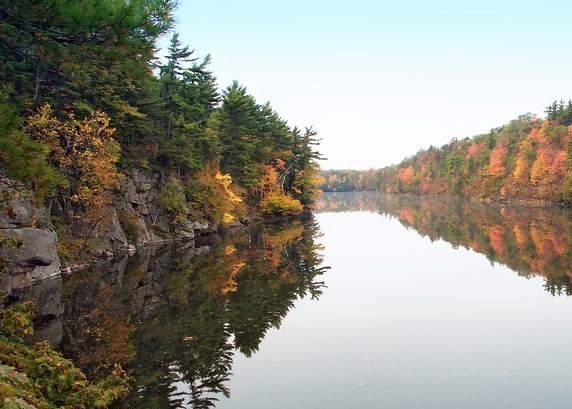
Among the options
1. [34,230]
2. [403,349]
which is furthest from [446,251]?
[34,230]

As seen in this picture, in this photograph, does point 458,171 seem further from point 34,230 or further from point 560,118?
point 34,230

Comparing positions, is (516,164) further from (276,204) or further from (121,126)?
(121,126)

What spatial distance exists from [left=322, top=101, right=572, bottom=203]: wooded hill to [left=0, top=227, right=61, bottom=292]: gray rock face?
3327 inches

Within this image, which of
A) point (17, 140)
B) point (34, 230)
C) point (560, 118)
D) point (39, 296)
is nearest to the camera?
point (17, 140)

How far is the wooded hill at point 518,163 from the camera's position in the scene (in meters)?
93.7

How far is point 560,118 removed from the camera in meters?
109

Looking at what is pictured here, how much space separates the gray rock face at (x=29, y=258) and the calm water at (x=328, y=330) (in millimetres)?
1634

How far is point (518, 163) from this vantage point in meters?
109

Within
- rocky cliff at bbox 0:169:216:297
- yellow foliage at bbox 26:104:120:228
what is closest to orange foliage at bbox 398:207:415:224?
rocky cliff at bbox 0:169:216:297

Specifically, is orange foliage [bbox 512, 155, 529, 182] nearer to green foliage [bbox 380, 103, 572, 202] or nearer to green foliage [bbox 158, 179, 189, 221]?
green foliage [bbox 380, 103, 572, 202]

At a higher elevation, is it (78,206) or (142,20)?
(142,20)

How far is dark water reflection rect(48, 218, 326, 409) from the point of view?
47.0 ft

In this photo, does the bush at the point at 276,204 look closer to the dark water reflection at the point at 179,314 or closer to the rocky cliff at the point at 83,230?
the rocky cliff at the point at 83,230

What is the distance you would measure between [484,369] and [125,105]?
3308cm
